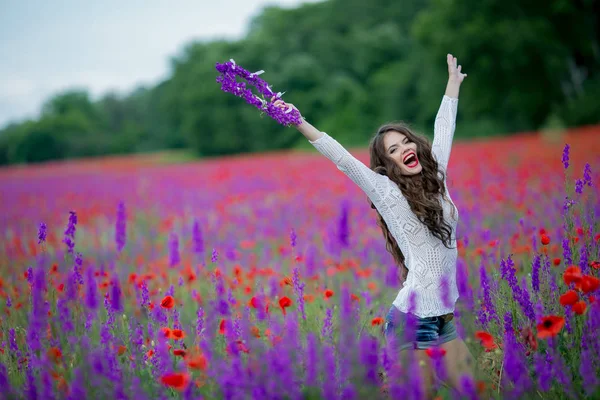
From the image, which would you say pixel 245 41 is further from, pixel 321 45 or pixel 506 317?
pixel 506 317

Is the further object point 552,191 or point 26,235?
point 26,235

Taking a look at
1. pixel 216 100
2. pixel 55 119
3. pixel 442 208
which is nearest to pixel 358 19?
pixel 216 100

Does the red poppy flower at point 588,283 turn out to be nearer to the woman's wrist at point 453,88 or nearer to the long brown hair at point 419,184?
the long brown hair at point 419,184

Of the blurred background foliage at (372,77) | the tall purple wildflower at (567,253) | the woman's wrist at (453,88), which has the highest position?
the blurred background foliage at (372,77)

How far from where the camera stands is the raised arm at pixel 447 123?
9.31ft

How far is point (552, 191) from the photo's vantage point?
224 inches

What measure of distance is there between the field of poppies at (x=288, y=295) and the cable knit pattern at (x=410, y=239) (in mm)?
237

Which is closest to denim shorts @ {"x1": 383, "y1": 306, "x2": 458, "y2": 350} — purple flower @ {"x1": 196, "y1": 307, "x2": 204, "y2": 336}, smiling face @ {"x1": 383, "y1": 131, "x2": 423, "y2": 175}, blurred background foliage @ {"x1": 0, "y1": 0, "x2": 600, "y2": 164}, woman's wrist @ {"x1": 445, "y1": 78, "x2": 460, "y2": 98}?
smiling face @ {"x1": 383, "y1": 131, "x2": 423, "y2": 175}

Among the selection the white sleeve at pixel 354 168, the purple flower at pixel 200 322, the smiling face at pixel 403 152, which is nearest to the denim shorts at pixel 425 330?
the white sleeve at pixel 354 168

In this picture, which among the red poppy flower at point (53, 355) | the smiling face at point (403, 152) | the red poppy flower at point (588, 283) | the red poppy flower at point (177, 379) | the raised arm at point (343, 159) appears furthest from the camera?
the smiling face at point (403, 152)

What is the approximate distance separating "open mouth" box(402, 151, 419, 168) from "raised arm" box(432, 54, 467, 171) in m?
0.23

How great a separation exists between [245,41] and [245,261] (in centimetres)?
3907

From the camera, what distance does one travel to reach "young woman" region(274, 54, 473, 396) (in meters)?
2.32

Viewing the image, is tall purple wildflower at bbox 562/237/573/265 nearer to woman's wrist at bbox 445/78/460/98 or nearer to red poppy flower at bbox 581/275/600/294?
red poppy flower at bbox 581/275/600/294
